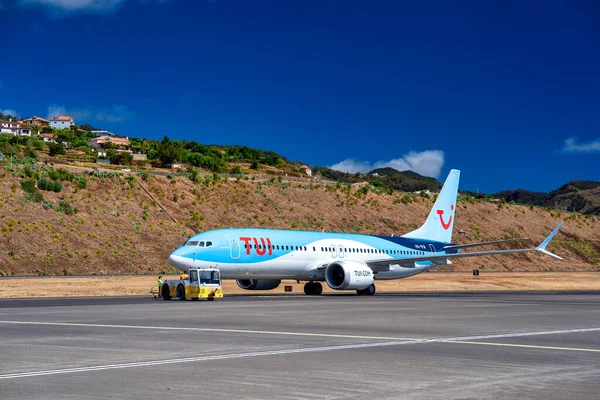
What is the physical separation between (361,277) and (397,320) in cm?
2167

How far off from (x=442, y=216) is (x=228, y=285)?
1734cm

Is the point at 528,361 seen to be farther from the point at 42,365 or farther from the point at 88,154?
the point at 88,154

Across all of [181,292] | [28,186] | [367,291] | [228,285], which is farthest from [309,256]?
[28,186]

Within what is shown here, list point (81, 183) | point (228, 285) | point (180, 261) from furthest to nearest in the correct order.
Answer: point (81, 183) < point (228, 285) < point (180, 261)

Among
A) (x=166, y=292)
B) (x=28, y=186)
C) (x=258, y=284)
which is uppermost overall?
(x=28, y=186)

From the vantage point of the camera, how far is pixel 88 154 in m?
154

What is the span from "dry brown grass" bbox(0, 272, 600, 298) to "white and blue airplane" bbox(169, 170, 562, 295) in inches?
120

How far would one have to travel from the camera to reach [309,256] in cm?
4828

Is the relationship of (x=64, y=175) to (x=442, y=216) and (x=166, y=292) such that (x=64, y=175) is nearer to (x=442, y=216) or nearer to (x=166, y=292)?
(x=442, y=216)

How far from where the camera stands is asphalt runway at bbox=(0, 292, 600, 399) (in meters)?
11.7

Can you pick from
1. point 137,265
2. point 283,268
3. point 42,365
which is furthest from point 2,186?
point 42,365

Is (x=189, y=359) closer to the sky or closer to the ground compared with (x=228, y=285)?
closer to the ground

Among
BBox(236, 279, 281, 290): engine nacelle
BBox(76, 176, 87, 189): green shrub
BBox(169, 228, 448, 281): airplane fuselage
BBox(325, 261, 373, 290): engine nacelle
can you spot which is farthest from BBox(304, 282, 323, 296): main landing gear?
BBox(76, 176, 87, 189): green shrub

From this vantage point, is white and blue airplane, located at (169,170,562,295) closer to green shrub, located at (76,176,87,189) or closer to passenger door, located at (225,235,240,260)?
passenger door, located at (225,235,240,260)
